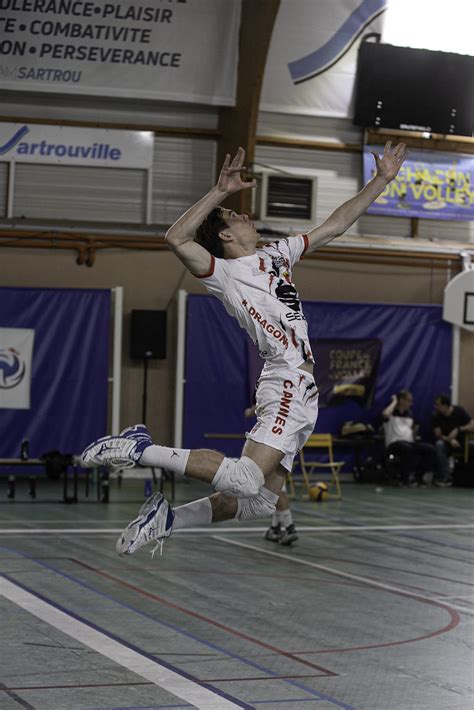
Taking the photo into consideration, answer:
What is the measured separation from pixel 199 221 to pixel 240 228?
1.62 ft

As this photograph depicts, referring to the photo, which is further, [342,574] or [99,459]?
[342,574]

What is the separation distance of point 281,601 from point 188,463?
11.1 feet

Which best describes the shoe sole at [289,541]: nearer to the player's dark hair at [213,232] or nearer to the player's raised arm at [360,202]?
the player's raised arm at [360,202]

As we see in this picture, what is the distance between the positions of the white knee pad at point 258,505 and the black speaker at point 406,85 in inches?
580

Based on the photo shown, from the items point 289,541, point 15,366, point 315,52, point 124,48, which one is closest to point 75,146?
point 124,48

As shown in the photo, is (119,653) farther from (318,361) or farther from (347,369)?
(347,369)

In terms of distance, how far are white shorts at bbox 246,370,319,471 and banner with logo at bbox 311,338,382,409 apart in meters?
13.0

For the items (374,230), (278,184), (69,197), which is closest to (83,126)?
(69,197)

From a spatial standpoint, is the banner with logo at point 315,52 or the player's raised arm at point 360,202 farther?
the banner with logo at point 315,52

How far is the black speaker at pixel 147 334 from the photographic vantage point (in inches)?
743

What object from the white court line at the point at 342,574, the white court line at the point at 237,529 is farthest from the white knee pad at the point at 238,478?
the white court line at the point at 237,529

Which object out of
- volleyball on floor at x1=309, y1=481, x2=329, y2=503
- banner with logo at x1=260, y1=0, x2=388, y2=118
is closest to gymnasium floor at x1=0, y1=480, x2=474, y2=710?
volleyball on floor at x1=309, y1=481, x2=329, y2=503

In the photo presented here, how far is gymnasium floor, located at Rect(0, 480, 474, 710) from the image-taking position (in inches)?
Answer: 265

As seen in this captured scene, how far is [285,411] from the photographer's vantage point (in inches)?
267
